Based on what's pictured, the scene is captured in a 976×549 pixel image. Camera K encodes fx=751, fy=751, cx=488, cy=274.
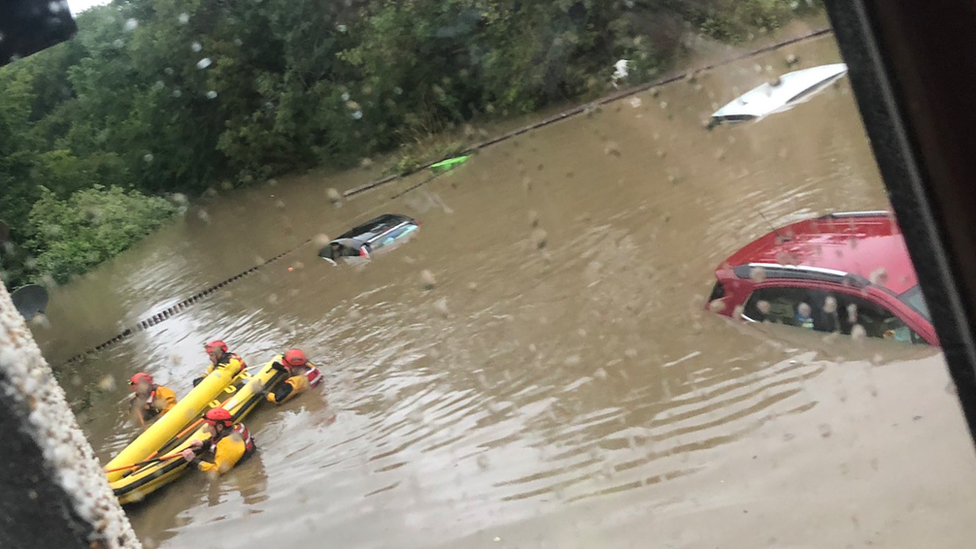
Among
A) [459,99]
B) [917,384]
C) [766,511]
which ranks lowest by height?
[766,511]

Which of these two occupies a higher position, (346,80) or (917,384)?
(346,80)

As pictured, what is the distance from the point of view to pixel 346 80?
9.37 meters

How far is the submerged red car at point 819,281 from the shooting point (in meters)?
2.05

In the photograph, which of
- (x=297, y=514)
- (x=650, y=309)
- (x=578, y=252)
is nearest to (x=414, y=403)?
(x=297, y=514)

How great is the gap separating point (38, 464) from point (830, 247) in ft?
8.52

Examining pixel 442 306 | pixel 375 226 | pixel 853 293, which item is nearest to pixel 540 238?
pixel 442 306

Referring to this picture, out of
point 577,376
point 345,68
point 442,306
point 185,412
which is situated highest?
point 345,68

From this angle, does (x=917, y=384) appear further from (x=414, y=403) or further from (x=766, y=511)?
(x=414, y=403)

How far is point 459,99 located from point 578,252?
4.96m

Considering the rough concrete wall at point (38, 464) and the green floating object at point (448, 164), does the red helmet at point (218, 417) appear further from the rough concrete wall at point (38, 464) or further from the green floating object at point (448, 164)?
the green floating object at point (448, 164)

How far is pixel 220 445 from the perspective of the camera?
370 cm

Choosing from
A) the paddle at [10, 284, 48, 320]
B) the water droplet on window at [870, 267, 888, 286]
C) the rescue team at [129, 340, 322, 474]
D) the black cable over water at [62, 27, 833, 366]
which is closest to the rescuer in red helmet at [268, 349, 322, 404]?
the rescue team at [129, 340, 322, 474]

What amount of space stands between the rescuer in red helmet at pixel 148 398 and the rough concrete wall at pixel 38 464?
3868 mm

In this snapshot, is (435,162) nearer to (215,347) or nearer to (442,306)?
(442,306)
